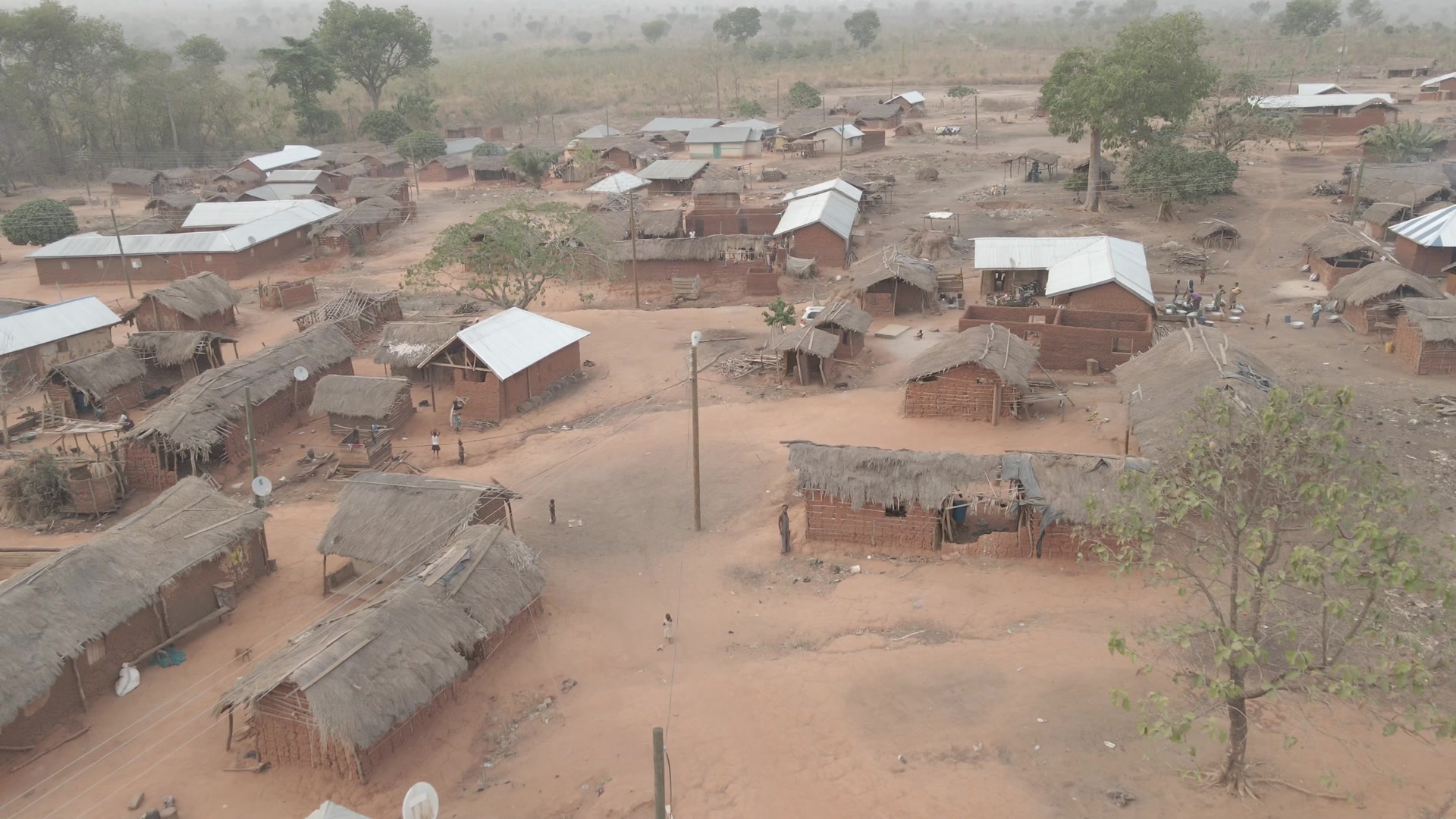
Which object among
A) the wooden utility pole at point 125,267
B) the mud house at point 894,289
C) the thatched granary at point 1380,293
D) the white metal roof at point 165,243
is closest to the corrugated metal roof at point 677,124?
Answer: the white metal roof at point 165,243

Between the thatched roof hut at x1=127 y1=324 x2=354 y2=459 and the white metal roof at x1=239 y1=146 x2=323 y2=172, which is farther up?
the white metal roof at x1=239 y1=146 x2=323 y2=172

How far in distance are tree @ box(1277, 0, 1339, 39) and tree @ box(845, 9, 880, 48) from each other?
4434cm

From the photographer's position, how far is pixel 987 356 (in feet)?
76.9

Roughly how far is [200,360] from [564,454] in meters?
13.5

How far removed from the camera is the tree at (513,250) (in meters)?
32.3

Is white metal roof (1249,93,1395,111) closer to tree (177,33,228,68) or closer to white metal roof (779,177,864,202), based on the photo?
white metal roof (779,177,864,202)

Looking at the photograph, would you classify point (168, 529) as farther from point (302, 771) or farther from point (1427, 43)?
point (1427, 43)

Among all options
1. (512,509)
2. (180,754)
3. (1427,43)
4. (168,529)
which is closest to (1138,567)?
(512,509)

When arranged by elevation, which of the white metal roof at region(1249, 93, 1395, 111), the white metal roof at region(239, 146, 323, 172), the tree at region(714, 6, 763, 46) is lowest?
the white metal roof at region(239, 146, 323, 172)

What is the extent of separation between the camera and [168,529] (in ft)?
56.0

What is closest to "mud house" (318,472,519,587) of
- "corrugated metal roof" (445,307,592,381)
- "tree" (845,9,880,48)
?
"corrugated metal roof" (445,307,592,381)

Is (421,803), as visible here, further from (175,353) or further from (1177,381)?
(175,353)

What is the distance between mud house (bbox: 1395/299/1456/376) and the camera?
2461cm

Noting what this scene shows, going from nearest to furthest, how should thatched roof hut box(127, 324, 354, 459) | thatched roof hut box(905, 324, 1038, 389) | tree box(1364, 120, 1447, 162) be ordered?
thatched roof hut box(127, 324, 354, 459) → thatched roof hut box(905, 324, 1038, 389) → tree box(1364, 120, 1447, 162)
